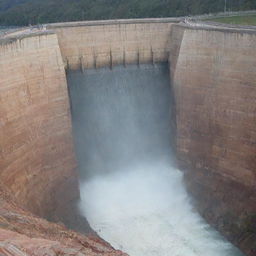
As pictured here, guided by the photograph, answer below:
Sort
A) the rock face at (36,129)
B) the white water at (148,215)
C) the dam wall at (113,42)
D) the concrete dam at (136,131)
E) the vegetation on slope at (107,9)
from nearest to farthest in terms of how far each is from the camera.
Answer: the rock face at (36,129)
the concrete dam at (136,131)
the white water at (148,215)
the dam wall at (113,42)
the vegetation on slope at (107,9)

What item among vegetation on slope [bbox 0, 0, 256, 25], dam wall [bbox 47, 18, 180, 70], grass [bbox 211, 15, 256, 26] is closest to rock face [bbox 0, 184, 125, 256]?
dam wall [bbox 47, 18, 180, 70]

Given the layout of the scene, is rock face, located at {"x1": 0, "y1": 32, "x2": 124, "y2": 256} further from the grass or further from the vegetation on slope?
the vegetation on slope

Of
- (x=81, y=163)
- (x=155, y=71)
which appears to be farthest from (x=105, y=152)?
(x=155, y=71)

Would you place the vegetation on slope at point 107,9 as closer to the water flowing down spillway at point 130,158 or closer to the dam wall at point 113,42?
the dam wall at point 113,42

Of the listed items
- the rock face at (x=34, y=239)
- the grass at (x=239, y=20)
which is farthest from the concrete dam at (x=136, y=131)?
the grass at (x=239, y=20)

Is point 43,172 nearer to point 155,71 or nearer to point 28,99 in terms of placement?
point 28,99

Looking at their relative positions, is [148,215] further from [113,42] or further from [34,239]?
[34,239]

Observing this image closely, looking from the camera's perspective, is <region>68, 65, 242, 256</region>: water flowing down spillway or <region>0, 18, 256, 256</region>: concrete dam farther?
<region>68, 65, 242, 256</region>: water flowing down spillway
